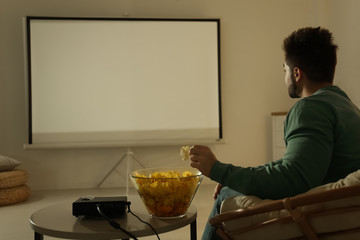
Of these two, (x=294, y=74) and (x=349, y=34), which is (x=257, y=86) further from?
(x=294, y=74)

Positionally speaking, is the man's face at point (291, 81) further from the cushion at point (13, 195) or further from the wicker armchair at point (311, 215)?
the cushion at point (13, 195)

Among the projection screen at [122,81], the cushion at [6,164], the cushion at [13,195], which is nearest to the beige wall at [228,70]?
the projection screen at [122,81]

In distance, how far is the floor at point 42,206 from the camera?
2.20 metres

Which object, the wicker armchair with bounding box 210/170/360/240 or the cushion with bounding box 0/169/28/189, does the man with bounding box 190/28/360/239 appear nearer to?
the wicker armchair with bounding box 210/170/360/240

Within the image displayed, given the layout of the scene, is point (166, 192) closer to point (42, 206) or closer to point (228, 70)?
point (42, 206)

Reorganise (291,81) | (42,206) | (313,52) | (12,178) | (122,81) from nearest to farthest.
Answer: (313,52) < (291,81) < (42,206) < (12,178) < (122,81)

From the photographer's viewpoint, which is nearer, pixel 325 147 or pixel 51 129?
pixel 325 147

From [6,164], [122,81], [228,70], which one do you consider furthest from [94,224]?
[228,70]

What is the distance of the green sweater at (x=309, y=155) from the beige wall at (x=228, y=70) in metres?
2.77

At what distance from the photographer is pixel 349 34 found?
11.7 feet

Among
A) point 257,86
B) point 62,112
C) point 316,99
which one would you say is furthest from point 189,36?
point 316,99

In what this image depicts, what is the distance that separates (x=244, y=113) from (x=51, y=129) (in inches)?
84.7

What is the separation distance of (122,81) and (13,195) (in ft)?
5.04

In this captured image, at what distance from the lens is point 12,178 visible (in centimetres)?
306
